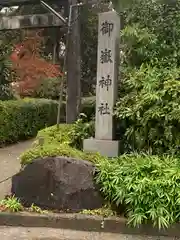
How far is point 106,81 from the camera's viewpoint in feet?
19.4

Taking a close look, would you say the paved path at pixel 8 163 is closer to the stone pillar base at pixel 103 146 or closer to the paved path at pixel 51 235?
the paved path at pixel 51 235

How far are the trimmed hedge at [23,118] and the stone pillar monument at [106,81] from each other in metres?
5.58

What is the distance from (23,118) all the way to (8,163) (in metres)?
3.77

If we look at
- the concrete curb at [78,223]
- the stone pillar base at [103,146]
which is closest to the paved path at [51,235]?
the concrete curb at [78,223]

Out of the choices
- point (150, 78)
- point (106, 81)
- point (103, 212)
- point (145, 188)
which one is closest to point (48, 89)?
point (106, 81)

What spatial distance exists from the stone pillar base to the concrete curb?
1298mm

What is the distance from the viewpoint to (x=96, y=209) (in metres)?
4.89

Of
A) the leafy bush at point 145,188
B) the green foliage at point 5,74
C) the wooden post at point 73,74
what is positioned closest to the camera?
the leafy bush at point 145,188

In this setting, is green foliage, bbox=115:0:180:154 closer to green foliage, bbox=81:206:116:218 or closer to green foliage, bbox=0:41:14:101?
green foliage, bbox=81:206:116:218

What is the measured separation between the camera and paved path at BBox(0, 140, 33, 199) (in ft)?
20.7

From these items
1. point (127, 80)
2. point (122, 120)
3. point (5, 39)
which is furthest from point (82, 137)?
point (5, 39)

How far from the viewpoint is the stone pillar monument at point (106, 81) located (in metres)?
5.85

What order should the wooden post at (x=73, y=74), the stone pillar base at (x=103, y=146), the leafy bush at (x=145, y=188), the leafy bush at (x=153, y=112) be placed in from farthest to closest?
the wooden post at (x=73, y=74)
the stone pillar base at (x=103, y=146)
the leafy bush at (x=153, y=112)
the leafy bush at (x=145, y=188)

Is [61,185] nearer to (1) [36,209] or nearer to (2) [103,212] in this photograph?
(1) [36,209]
